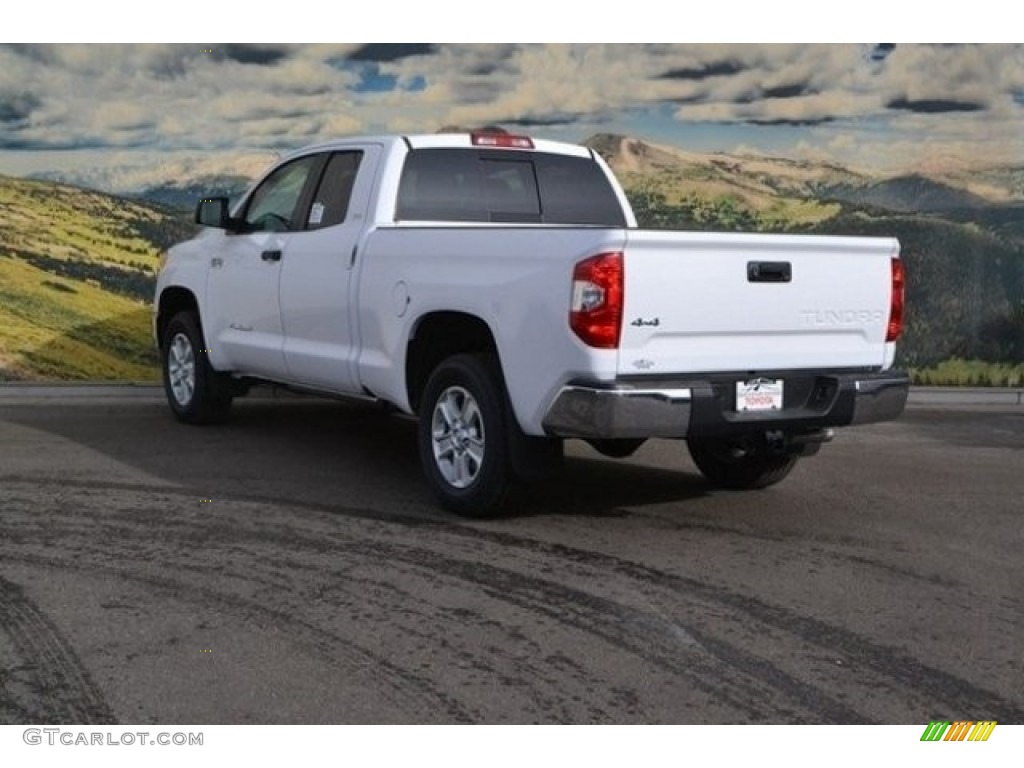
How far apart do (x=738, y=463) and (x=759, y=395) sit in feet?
4.47

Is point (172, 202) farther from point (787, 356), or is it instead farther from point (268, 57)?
point (787, 356)

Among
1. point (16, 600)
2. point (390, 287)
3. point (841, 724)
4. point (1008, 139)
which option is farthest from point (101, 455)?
point (1008, 139)

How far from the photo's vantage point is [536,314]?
235 inches

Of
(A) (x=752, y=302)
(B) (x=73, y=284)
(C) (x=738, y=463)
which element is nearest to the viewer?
(A) (x=752, y=302)

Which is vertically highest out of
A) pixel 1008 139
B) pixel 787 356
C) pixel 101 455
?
pixel 1008 139

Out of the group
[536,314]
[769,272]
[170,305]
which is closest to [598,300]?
[536,314]

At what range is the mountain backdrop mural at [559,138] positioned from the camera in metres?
11.9

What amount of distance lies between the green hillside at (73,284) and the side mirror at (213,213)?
3.78 meters

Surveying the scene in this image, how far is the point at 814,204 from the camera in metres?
12.6

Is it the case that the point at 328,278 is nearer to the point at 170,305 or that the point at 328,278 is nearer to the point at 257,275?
the point at 257,275

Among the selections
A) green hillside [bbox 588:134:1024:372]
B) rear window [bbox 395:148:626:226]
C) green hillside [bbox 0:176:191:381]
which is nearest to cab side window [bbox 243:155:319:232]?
rear window [bbox 395:148:626:226]

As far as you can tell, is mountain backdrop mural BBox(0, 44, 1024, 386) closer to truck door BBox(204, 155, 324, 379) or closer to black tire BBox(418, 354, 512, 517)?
truck door BBox(204, 155, 324, 379)

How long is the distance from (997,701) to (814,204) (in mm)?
8952

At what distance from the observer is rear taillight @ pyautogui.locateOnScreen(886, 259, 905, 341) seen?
6.58m
